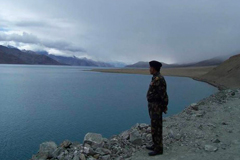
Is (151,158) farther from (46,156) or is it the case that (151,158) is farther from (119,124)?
→ (119,124)

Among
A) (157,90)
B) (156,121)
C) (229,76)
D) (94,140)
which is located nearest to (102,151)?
(94,140)

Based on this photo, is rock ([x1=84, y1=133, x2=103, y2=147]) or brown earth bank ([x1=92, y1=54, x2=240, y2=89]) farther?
brown earth bank ([x1=92, y1=54, x2=240, y2=89])

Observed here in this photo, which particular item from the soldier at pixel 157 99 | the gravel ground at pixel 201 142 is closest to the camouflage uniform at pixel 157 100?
the soldier at pixel 157 99

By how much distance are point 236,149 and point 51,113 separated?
12864 millimetres

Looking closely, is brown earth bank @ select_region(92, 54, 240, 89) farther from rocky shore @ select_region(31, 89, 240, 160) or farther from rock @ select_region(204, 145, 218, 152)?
rock @ select_region(204, 145, 218, 152)

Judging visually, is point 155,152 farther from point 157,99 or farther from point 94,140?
point 94,140

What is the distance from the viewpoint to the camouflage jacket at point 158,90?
182 inches

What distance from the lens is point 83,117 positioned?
14477 mm

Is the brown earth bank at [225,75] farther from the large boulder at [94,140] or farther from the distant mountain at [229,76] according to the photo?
the large boulder at [94,140]

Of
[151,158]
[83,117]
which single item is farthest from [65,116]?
[151,158]

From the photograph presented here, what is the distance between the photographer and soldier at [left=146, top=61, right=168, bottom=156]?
15.2ft

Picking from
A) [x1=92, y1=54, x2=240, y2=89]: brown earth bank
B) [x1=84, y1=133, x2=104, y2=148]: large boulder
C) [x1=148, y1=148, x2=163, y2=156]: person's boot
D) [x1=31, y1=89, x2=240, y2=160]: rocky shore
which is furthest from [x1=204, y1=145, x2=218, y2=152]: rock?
[x1=92, y1=54, x2=240, y2=89]: brown earth bank

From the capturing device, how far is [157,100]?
187 inches

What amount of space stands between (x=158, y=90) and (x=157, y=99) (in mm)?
229
